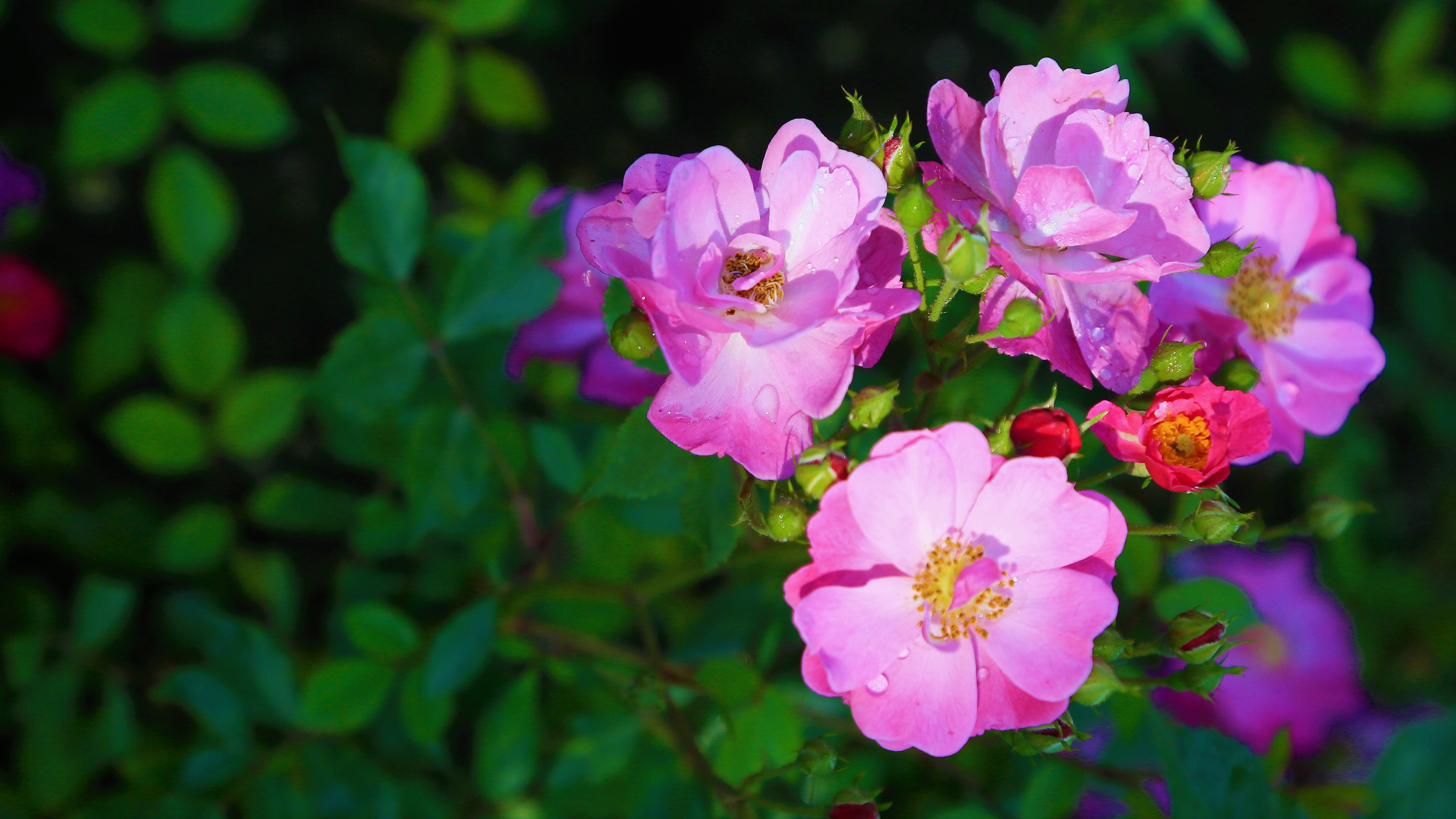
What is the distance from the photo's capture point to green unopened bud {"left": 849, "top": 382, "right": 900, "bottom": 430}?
1.06 m

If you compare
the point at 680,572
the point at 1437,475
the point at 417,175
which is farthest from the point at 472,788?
the point at 1437,475

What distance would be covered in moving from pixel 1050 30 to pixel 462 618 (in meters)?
1.78

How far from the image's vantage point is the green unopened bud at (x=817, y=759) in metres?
1.19

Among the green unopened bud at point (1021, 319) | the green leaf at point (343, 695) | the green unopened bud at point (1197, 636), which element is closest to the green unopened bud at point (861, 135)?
the green unopened bud at point (1021, 319)

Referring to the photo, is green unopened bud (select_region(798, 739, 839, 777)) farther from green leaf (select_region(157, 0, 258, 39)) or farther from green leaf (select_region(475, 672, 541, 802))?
green leaf (select_region(157, 0, 258, 39))

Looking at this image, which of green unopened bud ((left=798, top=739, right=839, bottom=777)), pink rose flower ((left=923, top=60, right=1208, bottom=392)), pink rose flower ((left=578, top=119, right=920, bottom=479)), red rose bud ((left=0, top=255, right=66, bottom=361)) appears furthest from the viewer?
red rose bud ((left=0, top=255, right=66, bottom=361))

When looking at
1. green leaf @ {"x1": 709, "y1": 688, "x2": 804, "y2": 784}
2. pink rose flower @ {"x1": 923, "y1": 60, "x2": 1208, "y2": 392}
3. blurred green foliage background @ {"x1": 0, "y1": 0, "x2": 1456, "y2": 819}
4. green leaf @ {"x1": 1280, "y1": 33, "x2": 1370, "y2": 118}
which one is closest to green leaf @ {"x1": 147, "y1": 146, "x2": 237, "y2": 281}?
blurred green foliage background @ {"x1": 0, "y1": 0, "x2": 1456, "y2": 819}

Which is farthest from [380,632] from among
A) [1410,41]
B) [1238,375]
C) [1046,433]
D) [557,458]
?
→ [1410,41]

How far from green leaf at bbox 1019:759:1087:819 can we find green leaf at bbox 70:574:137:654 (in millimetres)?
1766

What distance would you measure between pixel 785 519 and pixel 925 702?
264 mm

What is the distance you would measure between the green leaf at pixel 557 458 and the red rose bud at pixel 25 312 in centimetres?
138

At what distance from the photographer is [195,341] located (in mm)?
1917

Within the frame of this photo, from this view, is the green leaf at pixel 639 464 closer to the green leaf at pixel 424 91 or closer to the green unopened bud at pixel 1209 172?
the green unopened bud at pixel 1209 172

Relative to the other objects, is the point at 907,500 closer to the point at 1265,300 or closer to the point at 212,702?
the point at 1265,300
